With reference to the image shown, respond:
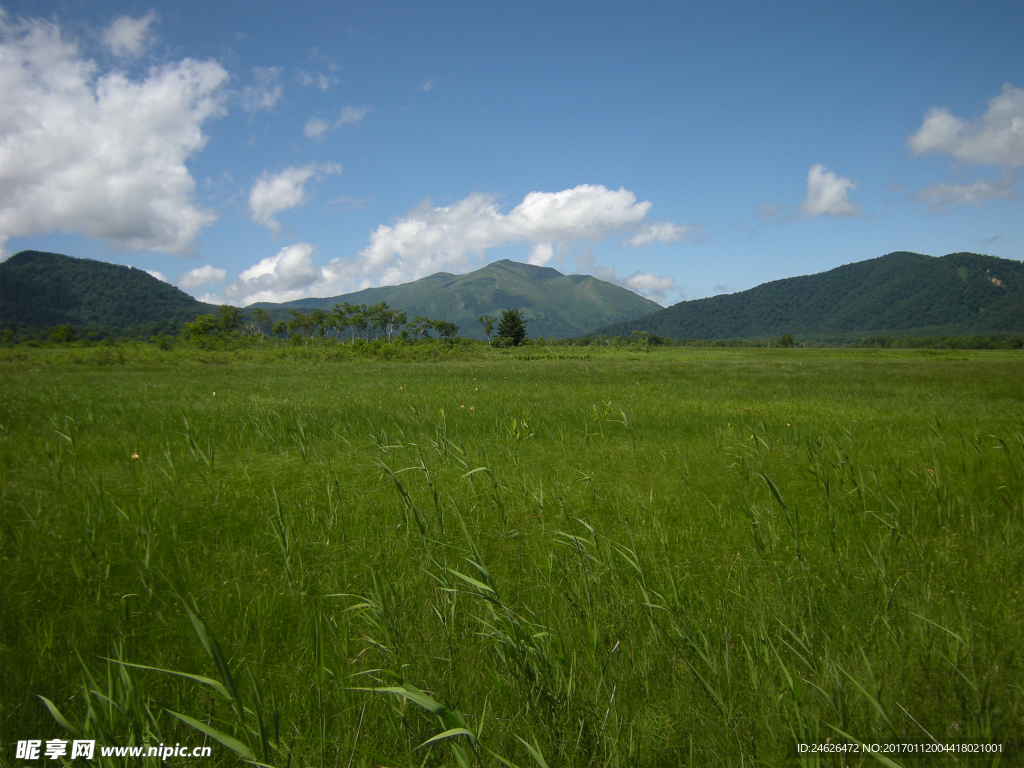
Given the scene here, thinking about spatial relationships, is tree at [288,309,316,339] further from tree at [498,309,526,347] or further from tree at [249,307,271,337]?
tree at [498,309,526,347]

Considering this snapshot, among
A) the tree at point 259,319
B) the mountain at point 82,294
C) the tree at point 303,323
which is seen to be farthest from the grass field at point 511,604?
the mountain at point 82,294

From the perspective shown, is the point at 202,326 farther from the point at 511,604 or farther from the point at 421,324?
the point at 511,604

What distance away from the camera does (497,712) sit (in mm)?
1654

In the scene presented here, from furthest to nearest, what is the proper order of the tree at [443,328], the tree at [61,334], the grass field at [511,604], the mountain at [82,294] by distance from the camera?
the mountain at [82,294], the tree at [443,328], the tree at [61,334], the grass field at [511,604]

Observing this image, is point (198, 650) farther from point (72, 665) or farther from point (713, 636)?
point (713, 636)

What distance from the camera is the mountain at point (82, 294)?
113938mm

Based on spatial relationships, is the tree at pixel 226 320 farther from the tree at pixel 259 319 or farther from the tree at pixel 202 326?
the tree at pixel 259 319

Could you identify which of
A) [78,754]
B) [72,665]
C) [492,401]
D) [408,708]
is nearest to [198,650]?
[72,665]

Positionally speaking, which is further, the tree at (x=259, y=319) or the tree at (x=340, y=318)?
the tree at (x=259, y=319)

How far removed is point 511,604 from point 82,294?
18723 cm

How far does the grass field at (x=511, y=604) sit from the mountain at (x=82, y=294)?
13372cm

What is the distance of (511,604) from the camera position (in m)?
2.40

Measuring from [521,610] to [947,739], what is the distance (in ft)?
5.48

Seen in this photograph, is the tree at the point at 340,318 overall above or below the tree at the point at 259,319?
below
